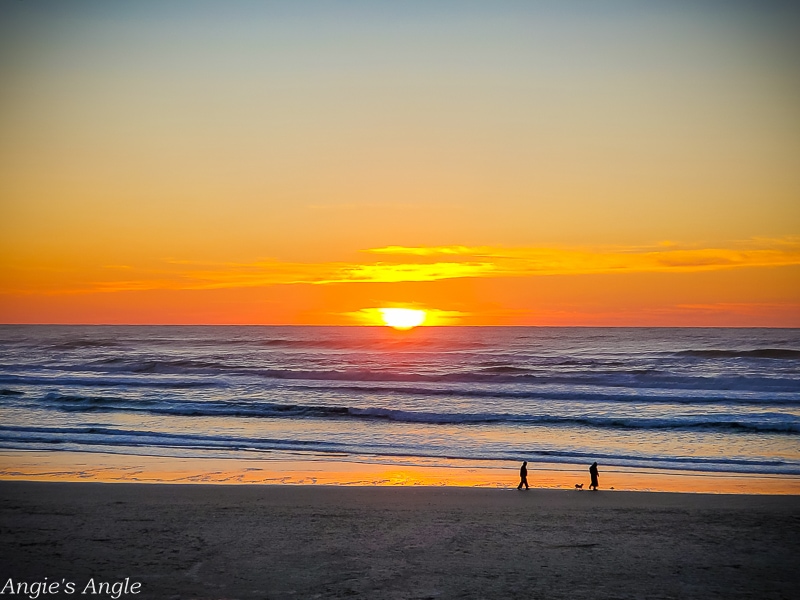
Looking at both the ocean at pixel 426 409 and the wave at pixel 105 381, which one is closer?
the ocean at pixel 426 409

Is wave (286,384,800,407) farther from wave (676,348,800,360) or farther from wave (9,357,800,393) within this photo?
wave (676,348,800,360)

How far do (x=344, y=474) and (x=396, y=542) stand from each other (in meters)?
6.00

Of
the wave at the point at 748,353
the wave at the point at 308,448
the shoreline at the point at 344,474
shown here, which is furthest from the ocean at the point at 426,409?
the shoreline at the point at 344,474

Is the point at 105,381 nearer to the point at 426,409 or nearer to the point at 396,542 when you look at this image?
the point at 426,409

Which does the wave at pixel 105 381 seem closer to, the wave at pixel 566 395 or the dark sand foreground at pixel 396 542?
the wave at pixel 566 395

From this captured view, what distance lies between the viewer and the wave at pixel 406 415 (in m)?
25.2

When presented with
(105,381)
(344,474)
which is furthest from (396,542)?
(105,381)

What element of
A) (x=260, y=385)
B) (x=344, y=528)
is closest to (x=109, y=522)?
(x=344, y=528)

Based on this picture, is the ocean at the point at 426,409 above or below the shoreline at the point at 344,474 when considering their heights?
above

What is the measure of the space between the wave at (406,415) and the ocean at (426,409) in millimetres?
86

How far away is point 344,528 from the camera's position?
10977 mm

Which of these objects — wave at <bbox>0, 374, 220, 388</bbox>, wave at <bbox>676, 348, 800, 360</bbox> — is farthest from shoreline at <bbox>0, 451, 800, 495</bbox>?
wave at <bbox>676, 348, 800, 360</bbox>

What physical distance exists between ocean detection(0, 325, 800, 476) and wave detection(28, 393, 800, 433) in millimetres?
86

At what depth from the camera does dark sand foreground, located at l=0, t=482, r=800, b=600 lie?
847 cm
